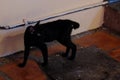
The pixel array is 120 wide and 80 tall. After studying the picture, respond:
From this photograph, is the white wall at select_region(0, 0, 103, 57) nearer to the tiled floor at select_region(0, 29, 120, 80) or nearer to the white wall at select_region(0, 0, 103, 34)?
the white wall at select_region(0, 0, 103, 34)

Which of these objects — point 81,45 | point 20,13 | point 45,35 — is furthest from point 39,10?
point 81,45

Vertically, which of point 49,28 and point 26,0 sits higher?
point 26,0

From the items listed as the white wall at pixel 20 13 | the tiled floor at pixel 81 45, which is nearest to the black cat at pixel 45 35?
the tiled floor at pixel 81 45

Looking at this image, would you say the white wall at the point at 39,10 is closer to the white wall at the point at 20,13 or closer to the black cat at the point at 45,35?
the white wall at the point at 20,13

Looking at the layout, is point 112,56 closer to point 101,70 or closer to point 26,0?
point 101,70

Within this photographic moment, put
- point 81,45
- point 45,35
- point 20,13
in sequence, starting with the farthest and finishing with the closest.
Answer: point 81,45 → point 20,13 → point 45,35

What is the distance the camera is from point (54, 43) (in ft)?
7.24

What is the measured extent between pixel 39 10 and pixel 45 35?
32 cm

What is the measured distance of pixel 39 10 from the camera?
204 cm

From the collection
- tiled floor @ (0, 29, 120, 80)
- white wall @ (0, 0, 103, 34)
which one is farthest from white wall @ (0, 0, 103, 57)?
tiled floor @ (0, 29, 120, 80)

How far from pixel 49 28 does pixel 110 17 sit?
2.67ft

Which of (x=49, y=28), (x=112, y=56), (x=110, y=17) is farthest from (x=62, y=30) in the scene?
(x=110, y=17)

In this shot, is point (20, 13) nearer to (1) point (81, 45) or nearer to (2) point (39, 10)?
(2) point (39, 10)

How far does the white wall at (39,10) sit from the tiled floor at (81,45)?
0.39ft
